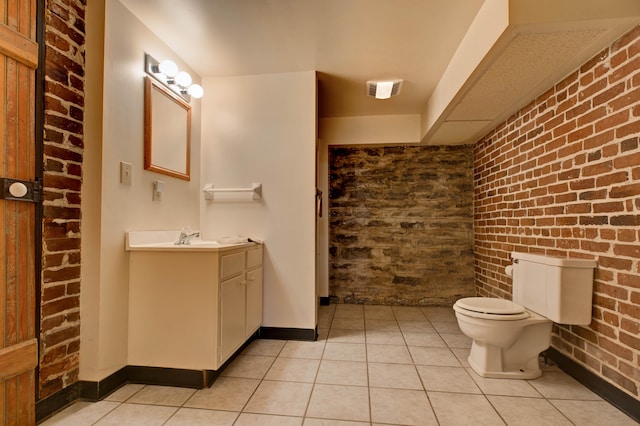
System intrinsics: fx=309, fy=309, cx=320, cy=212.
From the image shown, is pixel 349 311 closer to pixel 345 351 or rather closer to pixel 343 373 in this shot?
pixel 345 351

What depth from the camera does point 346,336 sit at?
269 cm

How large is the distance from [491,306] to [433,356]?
0.55m

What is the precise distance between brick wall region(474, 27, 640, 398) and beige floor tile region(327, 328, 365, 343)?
142cm

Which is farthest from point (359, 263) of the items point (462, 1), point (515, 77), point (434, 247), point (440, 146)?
point (462, 1)

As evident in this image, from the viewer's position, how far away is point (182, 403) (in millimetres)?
1651

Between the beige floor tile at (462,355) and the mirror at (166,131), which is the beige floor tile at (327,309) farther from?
the mirror at (166,131)

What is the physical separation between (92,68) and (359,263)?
121 inches

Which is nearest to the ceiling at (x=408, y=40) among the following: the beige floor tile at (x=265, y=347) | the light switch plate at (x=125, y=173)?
the light switch plate at (x=125, y=173)

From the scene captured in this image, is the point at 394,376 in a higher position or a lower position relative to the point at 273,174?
lower

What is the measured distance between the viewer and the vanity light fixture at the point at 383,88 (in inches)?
108

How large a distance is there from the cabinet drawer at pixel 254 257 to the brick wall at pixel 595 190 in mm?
2159

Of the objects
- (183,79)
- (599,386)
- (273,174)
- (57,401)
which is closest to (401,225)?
(273,174)

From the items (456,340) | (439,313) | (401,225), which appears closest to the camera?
(456,340)

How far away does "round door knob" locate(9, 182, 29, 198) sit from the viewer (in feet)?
4.37
